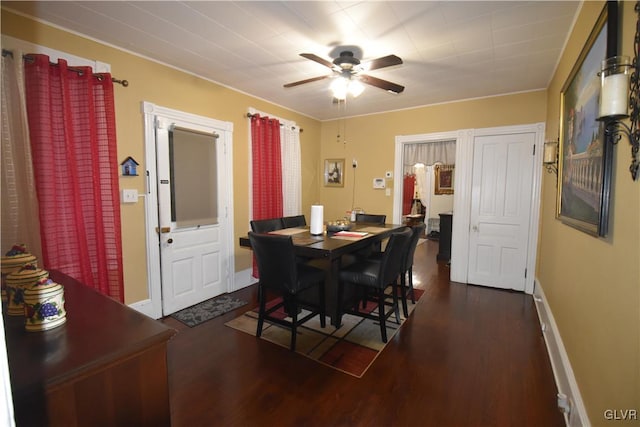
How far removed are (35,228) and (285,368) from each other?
6.59ft

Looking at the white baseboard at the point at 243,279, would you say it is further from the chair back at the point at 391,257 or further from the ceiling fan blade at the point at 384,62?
the ceiling fan blade at the point at 384,62

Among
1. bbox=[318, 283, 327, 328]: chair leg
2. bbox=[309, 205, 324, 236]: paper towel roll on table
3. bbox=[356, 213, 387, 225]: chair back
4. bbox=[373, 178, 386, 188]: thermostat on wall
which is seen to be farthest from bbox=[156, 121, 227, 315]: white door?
bbox=[373, 178, 386, 188]: thermostat on wall

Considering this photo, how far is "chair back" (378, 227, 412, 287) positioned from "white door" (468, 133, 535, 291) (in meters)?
1.86

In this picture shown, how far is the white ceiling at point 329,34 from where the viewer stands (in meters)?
2.11

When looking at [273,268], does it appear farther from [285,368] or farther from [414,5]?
[414,5]

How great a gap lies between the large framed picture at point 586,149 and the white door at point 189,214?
3201 mm

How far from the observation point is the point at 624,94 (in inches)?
45.3

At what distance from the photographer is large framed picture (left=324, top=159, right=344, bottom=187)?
517cm

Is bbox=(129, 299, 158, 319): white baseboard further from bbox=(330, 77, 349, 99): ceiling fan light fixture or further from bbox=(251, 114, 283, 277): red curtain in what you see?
bbox=(330, 77, 349, 99): ceiling fan light fixture

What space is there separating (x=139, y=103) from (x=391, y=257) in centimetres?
263

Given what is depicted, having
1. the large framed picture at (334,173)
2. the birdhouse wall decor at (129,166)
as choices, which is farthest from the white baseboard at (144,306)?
the large framed picture at (334,173)

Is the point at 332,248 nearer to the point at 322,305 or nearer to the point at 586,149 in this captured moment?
the point at 322,305

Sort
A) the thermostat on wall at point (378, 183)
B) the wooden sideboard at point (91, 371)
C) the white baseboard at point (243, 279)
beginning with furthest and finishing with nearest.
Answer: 1. the thermostat on wall at point (378, 183)
2. the white baseboard at point (243, 279)
3. the wooden sideboard at point (91, 371)

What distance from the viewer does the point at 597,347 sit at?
147 cm
